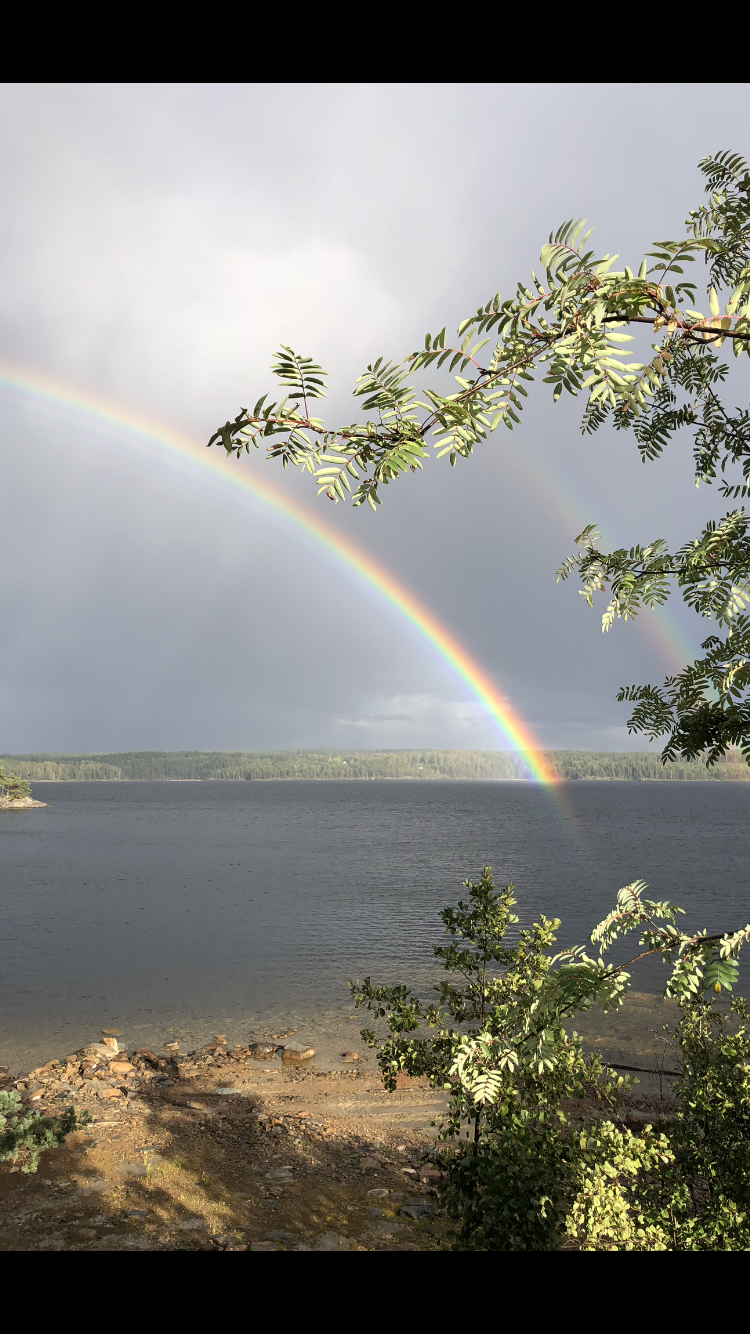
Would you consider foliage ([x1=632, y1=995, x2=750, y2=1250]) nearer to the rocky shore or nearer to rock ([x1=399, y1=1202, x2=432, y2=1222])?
the rocky shore

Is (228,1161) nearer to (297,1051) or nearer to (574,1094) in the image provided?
(297,1051)

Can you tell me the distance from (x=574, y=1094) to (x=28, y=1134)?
11.5m

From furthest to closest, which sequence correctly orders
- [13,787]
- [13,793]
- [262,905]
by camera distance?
[13,793] → [13,787] → [262,905]

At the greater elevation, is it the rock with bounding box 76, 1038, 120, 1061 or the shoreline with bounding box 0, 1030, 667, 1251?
the shoreline with bounding box 0, 1030, 667, 1251

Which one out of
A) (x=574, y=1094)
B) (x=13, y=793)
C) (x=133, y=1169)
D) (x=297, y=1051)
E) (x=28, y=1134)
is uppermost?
(x=574, y=1094)

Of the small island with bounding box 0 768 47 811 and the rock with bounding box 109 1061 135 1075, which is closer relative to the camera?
the rock with bounding box 109 1061 135 1075

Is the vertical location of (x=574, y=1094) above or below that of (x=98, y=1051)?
above

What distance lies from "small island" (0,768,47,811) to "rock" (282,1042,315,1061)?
505 ft

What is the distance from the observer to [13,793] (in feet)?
530

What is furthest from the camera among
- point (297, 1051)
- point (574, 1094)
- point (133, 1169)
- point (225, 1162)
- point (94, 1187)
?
point (297, 1051)

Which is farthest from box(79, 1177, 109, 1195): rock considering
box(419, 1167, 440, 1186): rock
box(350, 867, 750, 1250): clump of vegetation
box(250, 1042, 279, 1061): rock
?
box(250, 1042, 279, 1061): rock

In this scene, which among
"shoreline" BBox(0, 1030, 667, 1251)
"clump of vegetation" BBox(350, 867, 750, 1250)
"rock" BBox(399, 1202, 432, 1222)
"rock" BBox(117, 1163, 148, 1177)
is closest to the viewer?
"clump of vegetation" BBox(350, 867, 750, 1250)

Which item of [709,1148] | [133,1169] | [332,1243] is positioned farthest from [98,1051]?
[709,1148]

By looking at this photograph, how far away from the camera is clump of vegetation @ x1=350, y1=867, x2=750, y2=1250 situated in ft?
8.68
